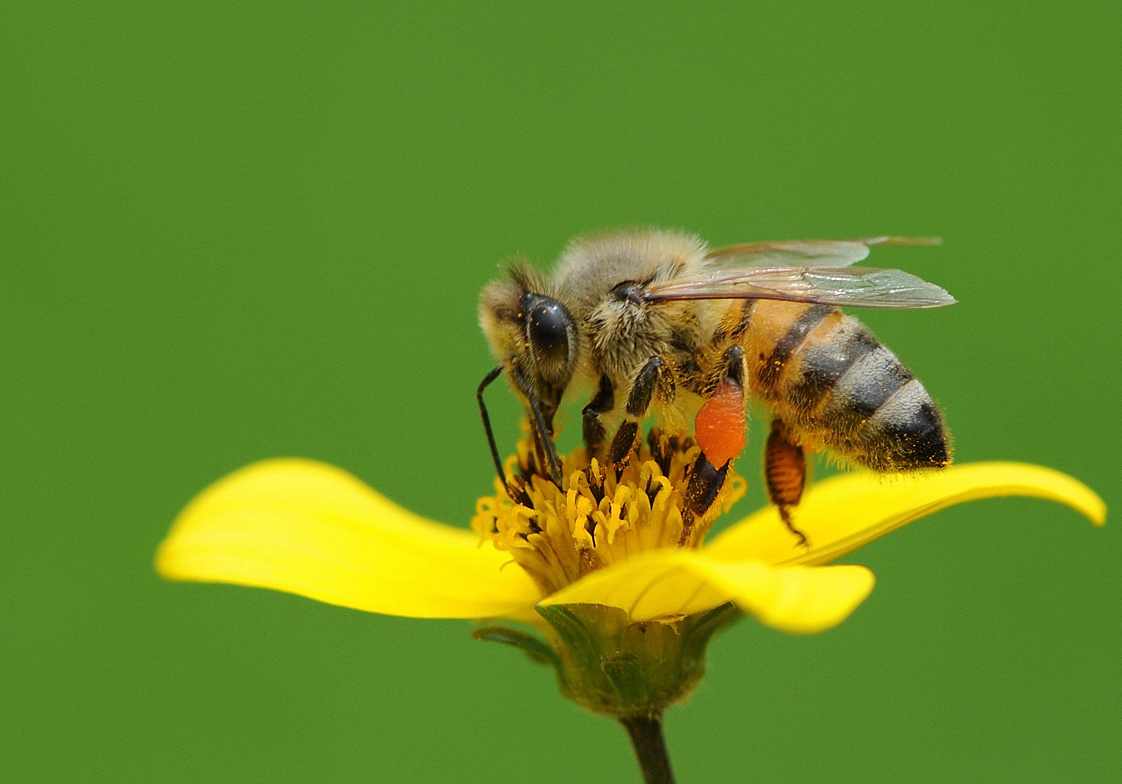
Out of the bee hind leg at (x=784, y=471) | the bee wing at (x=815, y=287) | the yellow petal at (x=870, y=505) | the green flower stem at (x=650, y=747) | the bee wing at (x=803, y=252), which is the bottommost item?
the green flower stem at (x=650, y=747)

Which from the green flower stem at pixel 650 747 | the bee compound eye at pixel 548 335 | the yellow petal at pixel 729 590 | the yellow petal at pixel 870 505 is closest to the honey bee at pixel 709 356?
the bee compound eye at pixel 548 335

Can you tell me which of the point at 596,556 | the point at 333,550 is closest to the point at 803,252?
the point at 596,556

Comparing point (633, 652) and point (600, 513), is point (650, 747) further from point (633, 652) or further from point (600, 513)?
point (600, 513)

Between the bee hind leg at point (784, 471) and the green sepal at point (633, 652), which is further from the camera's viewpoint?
the bee hind leg at point (784, 471)

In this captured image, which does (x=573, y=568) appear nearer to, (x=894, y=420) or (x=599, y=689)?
(x=599, y=689)

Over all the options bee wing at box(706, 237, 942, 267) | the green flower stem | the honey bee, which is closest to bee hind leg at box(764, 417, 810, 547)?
the honey bee

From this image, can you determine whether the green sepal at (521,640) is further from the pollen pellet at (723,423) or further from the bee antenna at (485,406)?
the pollen pellet at (723,423)
